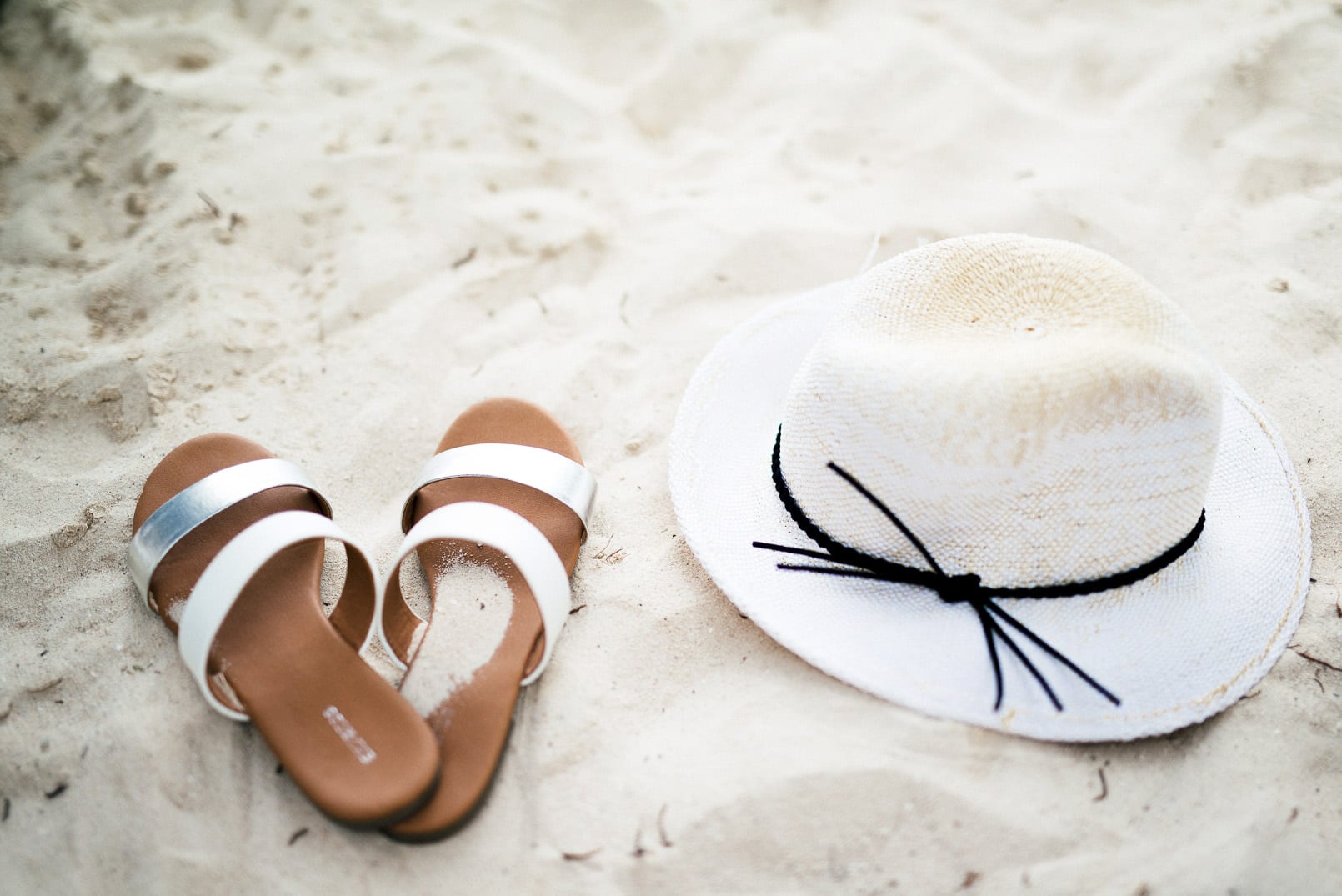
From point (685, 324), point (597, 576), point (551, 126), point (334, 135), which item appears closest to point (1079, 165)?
point (685, 324)

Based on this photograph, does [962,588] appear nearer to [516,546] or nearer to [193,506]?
[516,546]

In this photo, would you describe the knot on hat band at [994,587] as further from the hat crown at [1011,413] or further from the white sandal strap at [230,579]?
the white sandal strap at [230,579]

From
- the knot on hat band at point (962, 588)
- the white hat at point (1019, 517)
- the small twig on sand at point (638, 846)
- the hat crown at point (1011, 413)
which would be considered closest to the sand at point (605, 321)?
the small twig on sand at point (638, 846)

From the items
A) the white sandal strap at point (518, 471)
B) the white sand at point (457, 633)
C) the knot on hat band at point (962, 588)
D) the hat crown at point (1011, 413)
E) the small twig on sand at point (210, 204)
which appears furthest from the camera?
the small twig on sand at point (210, 204)

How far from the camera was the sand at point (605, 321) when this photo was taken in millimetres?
1210

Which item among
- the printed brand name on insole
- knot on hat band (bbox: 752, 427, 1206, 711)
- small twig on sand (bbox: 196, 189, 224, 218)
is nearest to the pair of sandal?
the printed brand name on insole

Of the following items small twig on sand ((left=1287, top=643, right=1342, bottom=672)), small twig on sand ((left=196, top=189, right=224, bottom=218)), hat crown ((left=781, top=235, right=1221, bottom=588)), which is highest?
hat crown ((left=781, top=235, right=1221, bottom=588))

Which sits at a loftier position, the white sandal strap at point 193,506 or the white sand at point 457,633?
→ the white sandal strap at point 193,506

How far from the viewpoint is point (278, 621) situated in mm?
1422

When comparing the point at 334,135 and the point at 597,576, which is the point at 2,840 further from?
the point at 334,135

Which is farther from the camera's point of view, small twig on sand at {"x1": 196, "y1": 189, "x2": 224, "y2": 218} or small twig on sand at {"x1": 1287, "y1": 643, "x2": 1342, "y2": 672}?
small twig on sand at {"x1": 196, "y1": 189, "x2": 224, "y2": 218}

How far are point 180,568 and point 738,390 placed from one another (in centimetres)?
118

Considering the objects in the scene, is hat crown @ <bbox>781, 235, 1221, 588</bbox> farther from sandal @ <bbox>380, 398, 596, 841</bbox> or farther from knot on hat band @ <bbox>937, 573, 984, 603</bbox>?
sandal @ <bbox>380, 398, 596, 841</bbox>

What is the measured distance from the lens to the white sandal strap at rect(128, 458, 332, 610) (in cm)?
142
